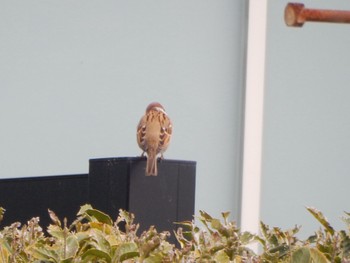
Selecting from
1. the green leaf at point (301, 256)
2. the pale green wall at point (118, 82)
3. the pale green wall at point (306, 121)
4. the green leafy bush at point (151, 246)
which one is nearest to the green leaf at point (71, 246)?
the green leafy bush at point (151, 246)

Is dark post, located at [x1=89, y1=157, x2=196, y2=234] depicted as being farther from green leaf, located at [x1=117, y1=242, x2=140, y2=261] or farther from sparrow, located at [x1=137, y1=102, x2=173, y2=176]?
sparrow, located at [x1=137, y1=102, x2=173, y2=176]

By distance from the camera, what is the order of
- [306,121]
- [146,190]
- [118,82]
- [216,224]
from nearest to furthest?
[216,224]
[146,190]
[118,82]
[306,121]

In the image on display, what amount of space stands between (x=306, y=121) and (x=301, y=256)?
451 cm

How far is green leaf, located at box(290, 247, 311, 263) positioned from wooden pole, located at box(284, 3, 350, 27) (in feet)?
1.48

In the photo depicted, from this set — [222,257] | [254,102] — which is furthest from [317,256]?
[254,102]

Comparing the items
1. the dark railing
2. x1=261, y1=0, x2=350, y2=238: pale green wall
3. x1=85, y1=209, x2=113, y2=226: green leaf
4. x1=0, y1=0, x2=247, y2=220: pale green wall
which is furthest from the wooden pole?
x1=261, y1=0, x2=350, y2=238: pale green wall

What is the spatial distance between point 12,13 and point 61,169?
0.86 meters

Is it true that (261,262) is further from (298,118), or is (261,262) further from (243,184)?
(298,118)

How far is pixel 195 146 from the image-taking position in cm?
586

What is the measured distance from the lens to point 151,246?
166cm

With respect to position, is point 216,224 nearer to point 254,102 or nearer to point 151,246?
point 151,246

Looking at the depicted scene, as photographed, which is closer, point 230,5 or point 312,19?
point 312,19

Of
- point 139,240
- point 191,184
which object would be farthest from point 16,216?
point 139,240

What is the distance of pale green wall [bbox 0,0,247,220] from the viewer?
558cm
